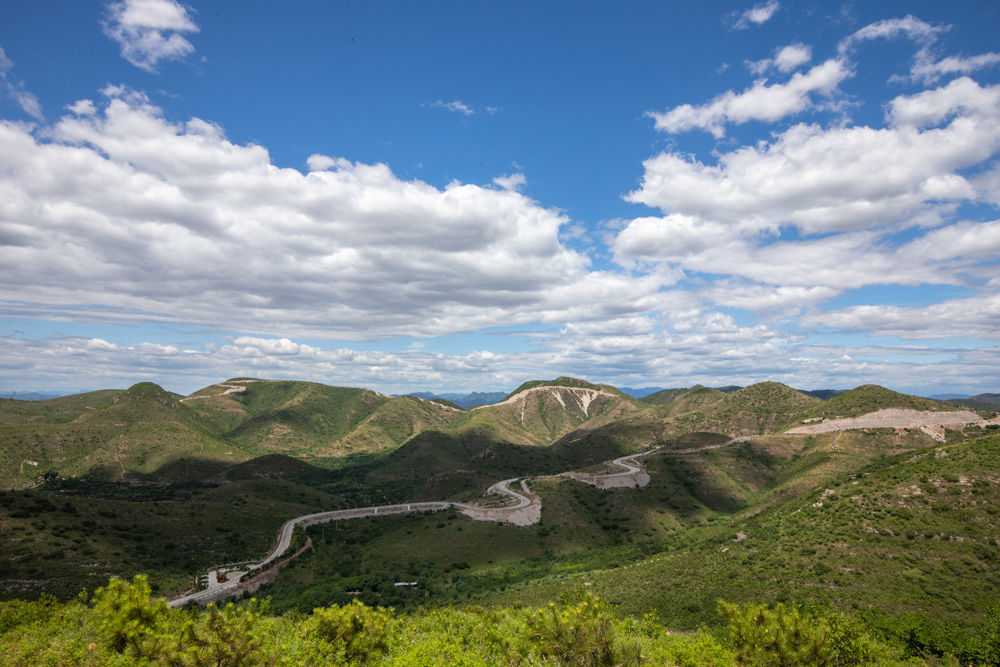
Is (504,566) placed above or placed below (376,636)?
below

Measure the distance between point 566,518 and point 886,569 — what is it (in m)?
74.1

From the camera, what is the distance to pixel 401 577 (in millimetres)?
86438

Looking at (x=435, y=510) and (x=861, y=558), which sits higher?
(x=861, y=558)

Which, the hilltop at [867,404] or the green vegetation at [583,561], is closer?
the green vegetation at [583,561]

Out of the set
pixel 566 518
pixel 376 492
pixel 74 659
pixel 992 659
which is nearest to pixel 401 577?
pixel 566 518

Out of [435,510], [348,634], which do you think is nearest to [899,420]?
[435,510]

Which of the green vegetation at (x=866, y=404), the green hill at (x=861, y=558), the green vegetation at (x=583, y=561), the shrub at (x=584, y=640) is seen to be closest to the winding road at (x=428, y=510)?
the green vegetation at (x=583, y=561)

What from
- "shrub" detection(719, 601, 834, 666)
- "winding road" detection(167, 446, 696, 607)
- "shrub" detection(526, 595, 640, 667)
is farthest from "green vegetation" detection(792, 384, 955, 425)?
"shrub" detection(526, 595, 640, 667)

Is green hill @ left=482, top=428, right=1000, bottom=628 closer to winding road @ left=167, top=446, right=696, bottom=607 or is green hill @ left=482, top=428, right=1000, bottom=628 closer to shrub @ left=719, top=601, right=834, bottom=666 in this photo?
shrub @ left=719, top=601, right=834, bottom=666

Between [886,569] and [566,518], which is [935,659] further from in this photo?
[566,518]

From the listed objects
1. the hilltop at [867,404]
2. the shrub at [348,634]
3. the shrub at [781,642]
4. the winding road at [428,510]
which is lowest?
the winding road at [428,510]

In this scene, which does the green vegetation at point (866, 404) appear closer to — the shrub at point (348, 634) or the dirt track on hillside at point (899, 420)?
the dirt track on hillside at point (899, 420)

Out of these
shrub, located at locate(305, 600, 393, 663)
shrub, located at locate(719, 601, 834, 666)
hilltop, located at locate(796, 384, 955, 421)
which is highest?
hilltop, located at locate(796, 384, 955, 421)

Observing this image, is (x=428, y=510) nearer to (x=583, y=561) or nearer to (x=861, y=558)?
(x=583, y=561)
